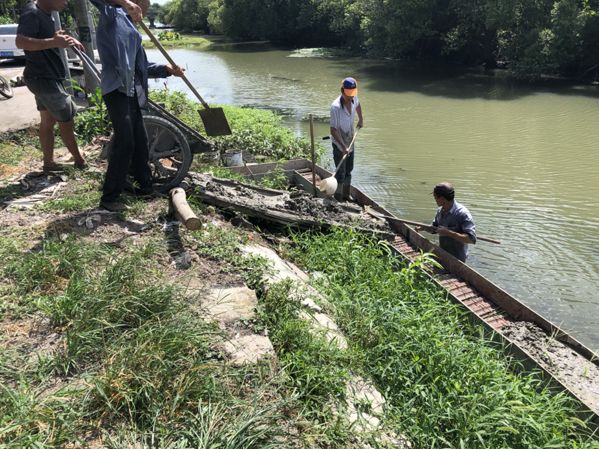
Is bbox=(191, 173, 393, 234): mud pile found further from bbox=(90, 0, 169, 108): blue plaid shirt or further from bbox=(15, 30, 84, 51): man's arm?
bbox=(15, 30, 84, 51): man's arm

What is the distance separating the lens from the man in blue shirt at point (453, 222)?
4.99m

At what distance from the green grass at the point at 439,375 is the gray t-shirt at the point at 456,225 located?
760mm

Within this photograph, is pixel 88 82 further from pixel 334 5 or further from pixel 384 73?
pixel 334 5

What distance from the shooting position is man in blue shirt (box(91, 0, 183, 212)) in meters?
3.82

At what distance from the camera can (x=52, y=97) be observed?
474 cm

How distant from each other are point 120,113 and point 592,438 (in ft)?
13.4

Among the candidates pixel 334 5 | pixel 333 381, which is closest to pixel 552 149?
pixel 333 381

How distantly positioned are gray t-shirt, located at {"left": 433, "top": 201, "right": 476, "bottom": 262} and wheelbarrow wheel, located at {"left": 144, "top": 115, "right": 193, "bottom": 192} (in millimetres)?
2649

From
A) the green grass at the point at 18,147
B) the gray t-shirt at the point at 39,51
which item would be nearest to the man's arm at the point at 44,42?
the gray t-shirt at the point at 39,51

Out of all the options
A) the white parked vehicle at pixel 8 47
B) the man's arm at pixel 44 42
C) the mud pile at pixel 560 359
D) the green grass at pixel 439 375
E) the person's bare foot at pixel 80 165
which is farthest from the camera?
the white parked vehicle at pixel 8 47

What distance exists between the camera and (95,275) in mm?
3264

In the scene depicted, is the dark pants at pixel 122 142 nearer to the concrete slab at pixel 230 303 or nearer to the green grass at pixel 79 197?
the green grass at pixel 79 197

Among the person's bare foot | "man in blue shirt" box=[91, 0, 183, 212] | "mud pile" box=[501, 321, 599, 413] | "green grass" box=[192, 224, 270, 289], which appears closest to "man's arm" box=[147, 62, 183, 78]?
"man in blue shirt" box=[91, 0, 183, 212]

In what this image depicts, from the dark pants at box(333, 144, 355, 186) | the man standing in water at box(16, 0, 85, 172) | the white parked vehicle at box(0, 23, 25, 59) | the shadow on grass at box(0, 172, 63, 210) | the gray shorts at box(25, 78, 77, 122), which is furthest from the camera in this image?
the white parked vehicle at box(0, 23, 25, 59)
